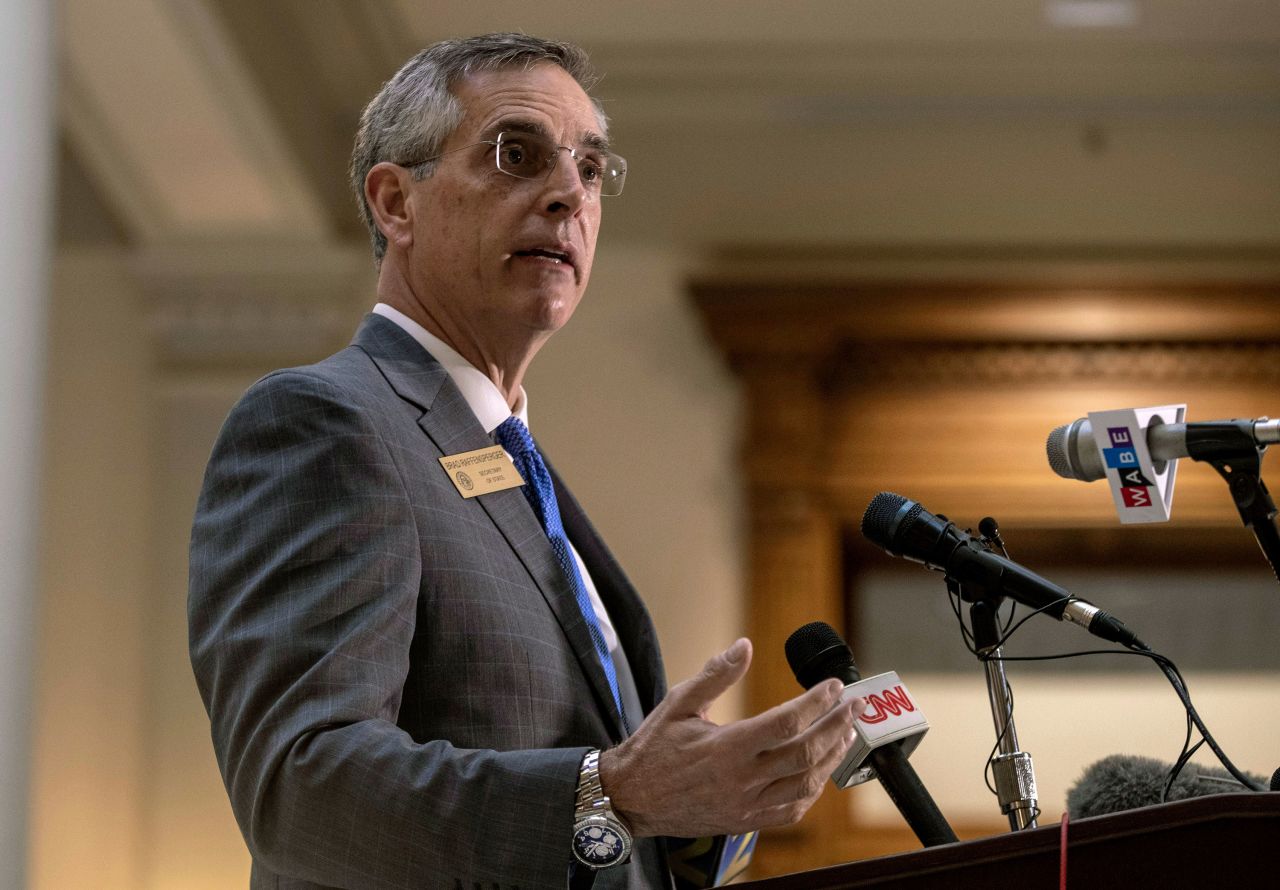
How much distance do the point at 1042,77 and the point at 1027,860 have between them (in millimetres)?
4481

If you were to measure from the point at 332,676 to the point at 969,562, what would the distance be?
530mm

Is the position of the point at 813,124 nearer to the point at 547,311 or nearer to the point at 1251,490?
the point at 547,311

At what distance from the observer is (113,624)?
16.7ft

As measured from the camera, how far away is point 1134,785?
1268 millimetres

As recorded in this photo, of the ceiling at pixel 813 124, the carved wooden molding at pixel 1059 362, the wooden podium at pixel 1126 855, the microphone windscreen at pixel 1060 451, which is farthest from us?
the carved wooden molding at pixel 1059 362

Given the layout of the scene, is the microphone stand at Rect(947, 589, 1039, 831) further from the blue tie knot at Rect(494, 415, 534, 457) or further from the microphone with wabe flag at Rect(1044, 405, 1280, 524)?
the blue tie knot at Rect(494, 415, 534, 457)

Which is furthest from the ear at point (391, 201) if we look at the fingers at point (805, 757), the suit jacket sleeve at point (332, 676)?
the fingers at point (805, 757)

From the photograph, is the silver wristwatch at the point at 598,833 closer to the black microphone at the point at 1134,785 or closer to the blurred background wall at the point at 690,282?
the black microphone at the point at 1134,785

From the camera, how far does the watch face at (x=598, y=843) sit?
3.57 feet

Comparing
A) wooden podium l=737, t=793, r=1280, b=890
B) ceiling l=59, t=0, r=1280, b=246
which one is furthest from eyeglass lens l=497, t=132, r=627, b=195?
ceiling l=59, t=0, r=1280, b=246

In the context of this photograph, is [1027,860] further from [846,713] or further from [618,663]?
[618,663]

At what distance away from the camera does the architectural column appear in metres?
1.86

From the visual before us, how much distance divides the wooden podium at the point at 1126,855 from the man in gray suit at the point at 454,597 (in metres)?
0.09

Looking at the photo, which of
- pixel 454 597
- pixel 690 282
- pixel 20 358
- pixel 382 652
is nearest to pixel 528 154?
pixel 454 597
